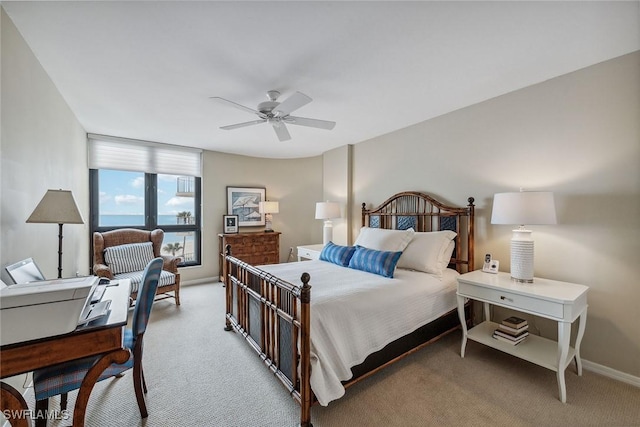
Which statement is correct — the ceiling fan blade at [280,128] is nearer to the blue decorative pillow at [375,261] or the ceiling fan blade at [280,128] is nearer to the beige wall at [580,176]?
the blue decorative pillow at [375,261]

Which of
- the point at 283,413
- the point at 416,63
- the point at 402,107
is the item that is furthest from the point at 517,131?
the point at 283,413

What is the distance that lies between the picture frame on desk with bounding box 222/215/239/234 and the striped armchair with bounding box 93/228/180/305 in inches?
49.2

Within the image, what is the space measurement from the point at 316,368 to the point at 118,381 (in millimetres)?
1712

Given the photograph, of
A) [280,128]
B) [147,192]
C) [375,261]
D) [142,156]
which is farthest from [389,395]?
[142,156]

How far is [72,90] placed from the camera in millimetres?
2580

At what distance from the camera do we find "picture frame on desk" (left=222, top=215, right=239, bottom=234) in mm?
5054

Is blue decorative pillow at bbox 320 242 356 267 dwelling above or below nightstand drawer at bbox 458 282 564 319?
above

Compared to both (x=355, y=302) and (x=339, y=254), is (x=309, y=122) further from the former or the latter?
(x=355, y=302)

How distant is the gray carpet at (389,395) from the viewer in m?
1.74

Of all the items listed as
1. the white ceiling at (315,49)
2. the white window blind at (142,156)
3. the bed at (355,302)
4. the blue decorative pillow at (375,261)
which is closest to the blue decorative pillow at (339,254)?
the bed at (355,302)

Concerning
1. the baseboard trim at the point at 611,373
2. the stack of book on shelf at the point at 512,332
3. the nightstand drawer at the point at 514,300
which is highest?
the nightstand drawer at the point at 514,300

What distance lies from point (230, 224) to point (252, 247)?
634mm

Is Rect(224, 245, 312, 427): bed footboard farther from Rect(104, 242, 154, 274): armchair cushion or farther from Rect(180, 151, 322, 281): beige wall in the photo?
Rect(180, 151, 322, 281): beige wall

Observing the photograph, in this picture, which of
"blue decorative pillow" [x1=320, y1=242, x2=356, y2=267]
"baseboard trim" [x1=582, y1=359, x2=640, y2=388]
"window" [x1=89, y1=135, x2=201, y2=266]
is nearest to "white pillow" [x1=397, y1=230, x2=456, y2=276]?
"blue decorative pillow" [x1=320, y1=242, x2=356, y2=267]
